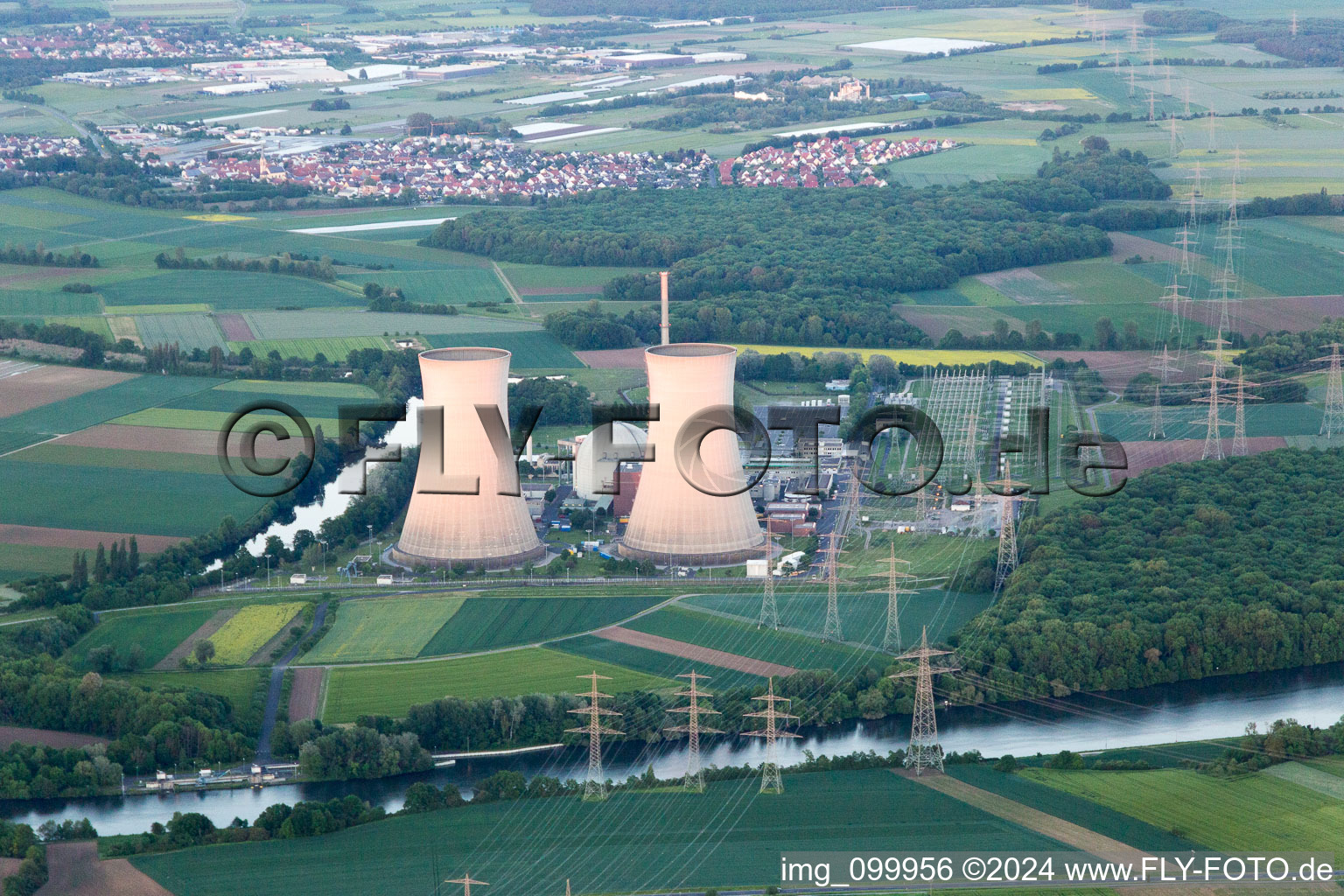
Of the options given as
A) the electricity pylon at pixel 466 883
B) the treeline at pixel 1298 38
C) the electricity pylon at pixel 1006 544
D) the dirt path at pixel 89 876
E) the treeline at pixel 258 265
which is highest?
the treeline at pixel 1298 38

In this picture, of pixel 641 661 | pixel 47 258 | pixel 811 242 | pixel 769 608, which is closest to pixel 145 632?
pixel 641 661

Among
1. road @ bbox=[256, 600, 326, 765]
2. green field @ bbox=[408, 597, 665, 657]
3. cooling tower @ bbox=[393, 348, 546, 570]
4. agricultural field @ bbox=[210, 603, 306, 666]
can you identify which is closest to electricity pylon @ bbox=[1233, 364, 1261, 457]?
green field @ bbox=[408, 597, 665, 657]

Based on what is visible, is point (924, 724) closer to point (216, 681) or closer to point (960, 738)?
point (960, 738)

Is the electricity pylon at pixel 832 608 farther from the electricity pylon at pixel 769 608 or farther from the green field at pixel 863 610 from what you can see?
the electricity pylon at pixel 769 608

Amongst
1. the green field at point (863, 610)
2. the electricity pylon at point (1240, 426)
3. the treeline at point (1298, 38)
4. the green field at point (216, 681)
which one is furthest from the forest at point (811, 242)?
the treeline at point (1298, 38)

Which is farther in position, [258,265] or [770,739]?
[258,265]

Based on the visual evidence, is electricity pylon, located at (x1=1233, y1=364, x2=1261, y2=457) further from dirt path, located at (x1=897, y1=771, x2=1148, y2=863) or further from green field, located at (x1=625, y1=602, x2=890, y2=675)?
dirt path, located at (x1=897, y1=771, x2=1148, y2=863)

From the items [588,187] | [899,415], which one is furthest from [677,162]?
[899,415]
